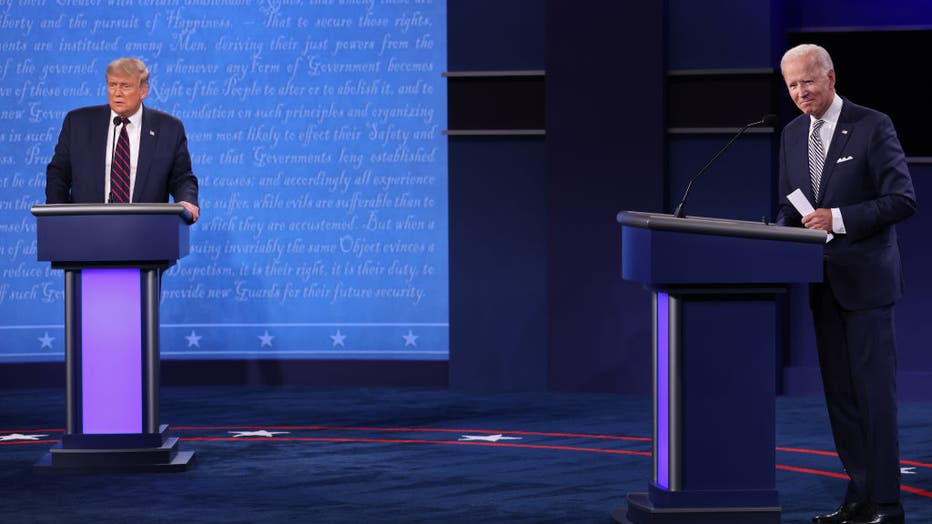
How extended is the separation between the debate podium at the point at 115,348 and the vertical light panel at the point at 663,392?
2.06 metres

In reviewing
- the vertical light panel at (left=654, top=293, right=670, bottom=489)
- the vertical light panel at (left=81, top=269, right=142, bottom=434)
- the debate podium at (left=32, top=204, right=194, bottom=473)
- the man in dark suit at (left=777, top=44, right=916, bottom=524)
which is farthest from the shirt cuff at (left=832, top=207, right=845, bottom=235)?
the vertical light panel at (left=81, top=269, right=142, bottom=434)

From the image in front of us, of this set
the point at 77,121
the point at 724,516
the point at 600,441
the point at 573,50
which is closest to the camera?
the point at 724,516

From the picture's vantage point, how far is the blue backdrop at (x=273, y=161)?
327 inches

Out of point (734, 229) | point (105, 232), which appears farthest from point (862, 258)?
point (105, 232)

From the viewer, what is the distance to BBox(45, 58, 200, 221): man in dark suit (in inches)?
226

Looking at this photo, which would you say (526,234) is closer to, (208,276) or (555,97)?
(555,97)

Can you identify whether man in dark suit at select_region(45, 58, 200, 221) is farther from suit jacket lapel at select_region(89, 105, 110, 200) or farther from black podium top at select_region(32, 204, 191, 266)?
black podium top at select_region(32, 204, 191, 266)

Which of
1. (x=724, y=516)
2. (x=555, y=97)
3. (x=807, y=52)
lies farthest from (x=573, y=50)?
(x=724, y=516)

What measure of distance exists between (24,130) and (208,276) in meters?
1.36

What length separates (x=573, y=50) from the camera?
805 centimetres

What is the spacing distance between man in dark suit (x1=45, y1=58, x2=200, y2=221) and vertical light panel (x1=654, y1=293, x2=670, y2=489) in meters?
2.15

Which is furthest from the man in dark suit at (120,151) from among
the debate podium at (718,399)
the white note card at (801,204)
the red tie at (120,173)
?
the white note card at (801,204)

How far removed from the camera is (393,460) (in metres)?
5.88

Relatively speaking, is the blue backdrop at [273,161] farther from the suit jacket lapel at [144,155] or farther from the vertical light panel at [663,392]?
the vertical light panel at [663,392]
